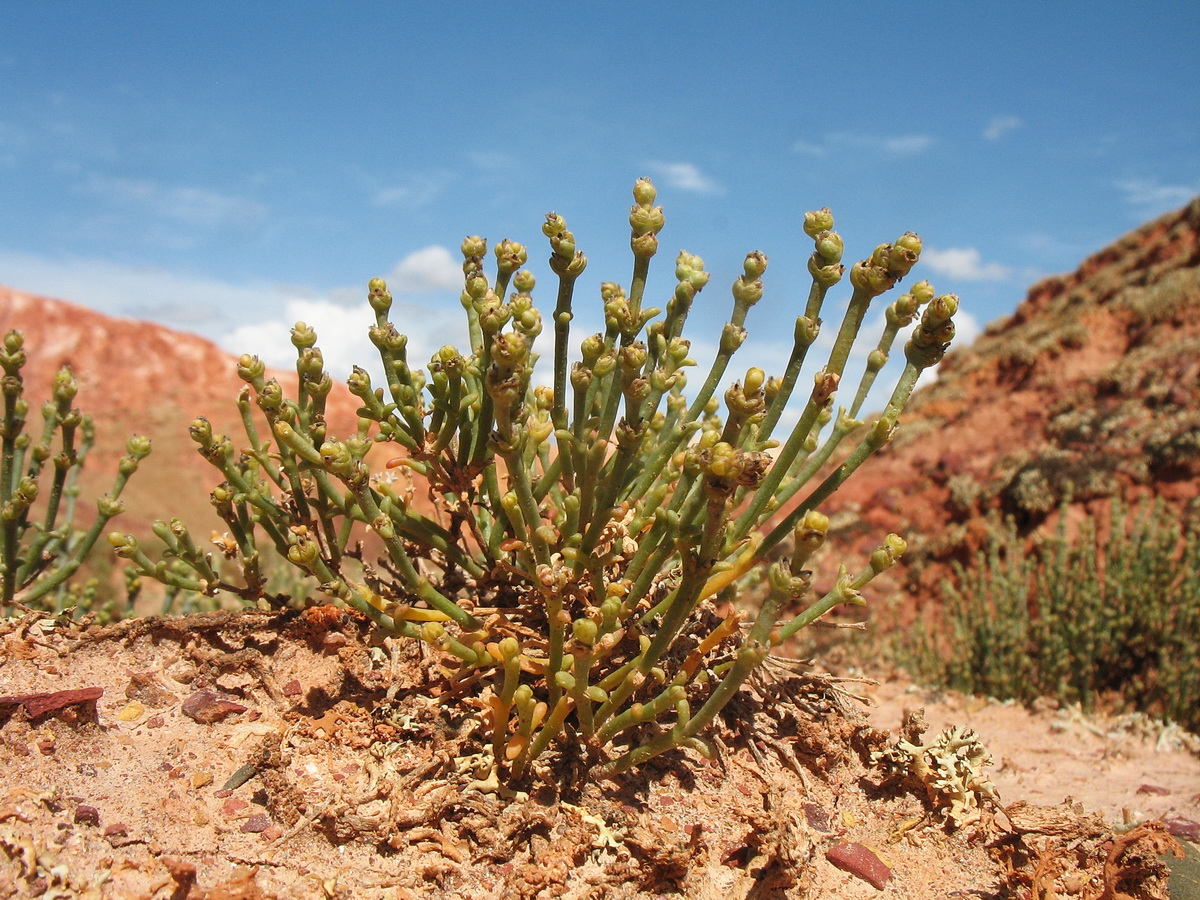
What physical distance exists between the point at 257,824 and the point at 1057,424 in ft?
35.2

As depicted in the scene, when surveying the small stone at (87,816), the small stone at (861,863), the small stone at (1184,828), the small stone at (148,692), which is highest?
the small stone at (1184,828)

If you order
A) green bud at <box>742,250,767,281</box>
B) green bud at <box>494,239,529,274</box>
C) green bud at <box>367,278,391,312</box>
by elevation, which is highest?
green bud at <box>742,250,767,281</box>

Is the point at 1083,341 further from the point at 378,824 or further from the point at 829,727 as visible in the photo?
the point at 378,824

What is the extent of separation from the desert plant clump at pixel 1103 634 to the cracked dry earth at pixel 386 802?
8.91ft

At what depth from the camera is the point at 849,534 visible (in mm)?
10781

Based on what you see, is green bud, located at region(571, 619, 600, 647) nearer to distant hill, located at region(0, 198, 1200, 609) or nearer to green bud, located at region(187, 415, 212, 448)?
green bud, located at region(187, 415, 212, 448)

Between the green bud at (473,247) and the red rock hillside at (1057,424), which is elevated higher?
the red rock hillside at (1057,424)

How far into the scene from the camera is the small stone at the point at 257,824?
1942 millimetres

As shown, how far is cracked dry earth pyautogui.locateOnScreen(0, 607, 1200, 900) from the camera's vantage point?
186 centimetres

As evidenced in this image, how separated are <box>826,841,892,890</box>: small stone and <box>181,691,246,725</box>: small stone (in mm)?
1553

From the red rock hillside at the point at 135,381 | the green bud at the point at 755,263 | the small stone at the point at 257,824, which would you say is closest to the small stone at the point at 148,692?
the small stone at the point at 257,824

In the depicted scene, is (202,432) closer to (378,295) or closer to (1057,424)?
(378,295)

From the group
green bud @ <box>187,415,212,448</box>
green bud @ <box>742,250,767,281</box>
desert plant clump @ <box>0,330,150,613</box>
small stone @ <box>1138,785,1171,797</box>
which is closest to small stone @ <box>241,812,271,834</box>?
green bud @ <box>187,415,212,448</box>

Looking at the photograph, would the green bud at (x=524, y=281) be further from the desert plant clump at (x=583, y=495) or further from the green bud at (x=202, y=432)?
the green bud at (x=202, y=432)
